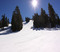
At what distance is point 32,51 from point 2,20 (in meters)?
36.4

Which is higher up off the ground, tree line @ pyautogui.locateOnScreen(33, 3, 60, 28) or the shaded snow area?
tree line @ pyautogui.locateOnScreen(33, 3, 60, 28)

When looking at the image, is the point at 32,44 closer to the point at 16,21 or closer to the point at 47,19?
the point at 16,21

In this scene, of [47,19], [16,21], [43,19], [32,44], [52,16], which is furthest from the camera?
[47,19]

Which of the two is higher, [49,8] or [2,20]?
[49,8]

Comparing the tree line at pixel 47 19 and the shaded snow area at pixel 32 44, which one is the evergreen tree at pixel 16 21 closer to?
the tree line at pixel 47 19

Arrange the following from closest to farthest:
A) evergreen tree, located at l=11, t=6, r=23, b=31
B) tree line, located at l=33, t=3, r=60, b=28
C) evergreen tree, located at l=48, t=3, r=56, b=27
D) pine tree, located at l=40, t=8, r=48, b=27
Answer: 1. evergreen tree, located at l=11, t=6, r=23, b=31
2. evergreen tree, located at l=48, t=3, r=56, b=27
3. tree line, located at l=33, t=3, r=60, b=28
4. pine tree, located at l=40, t=8, r=48, b=27

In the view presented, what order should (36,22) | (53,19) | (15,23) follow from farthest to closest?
(36,22)
(53,19)
(15,23)

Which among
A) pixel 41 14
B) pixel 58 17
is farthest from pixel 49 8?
pixel 58 17

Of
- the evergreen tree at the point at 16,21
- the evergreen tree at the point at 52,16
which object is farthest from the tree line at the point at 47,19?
the evergreen tree at the point at 16,21

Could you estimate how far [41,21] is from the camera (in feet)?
89.8

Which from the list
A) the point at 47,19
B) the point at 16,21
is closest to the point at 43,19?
the point at 47,19

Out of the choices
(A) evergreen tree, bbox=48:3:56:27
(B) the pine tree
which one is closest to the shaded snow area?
(A) evergreen tree, bbox=48:3:56:27

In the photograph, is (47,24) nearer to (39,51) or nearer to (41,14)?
(41,14)

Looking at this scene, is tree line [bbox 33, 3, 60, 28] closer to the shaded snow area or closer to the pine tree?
the pine tree
